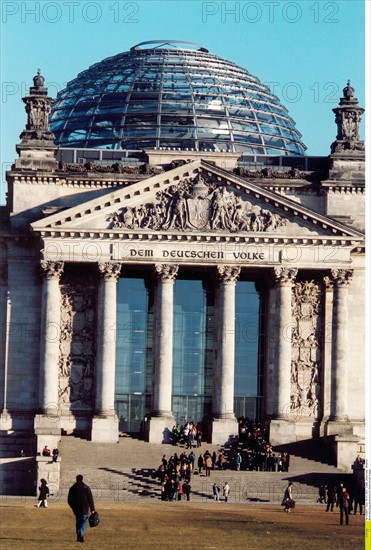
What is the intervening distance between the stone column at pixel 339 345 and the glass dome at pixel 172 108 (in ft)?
55.4

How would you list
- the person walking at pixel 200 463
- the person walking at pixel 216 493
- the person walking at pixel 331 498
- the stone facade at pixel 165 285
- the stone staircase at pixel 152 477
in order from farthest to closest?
the stone facade at pixel 165 285
the person walking at pixel 200 463
the stone staircase at pixel 152 477
the person walking at pixel 216 493
the person walking at pixel 331 498

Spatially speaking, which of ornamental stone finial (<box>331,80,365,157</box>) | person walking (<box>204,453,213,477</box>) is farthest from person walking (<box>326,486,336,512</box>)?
ornamental stone finial (<box>331,80,365,157</box>)

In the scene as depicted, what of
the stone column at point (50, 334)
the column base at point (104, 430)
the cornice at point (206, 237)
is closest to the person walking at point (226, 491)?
the column base at point (104, 430)

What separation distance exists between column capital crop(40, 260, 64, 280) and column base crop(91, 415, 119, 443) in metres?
8.12

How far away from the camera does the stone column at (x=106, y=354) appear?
371 ft

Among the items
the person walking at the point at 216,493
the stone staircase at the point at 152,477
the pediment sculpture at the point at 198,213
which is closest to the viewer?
the person walking at the point at 216,493

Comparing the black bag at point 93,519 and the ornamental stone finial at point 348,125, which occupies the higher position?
the ornamental stone finial at point 348,125

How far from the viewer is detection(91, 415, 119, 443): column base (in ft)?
369

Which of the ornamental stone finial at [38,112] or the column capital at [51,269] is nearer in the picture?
the column capital at [51,269]

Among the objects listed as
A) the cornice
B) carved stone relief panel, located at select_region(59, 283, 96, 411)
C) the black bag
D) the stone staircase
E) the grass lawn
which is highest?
the cornice

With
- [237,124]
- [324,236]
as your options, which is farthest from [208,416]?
[237,124]

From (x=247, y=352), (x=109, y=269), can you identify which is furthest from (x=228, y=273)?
(x=109, y=269)

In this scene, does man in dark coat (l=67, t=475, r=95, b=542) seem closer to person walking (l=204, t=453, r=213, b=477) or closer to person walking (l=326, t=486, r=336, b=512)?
person walking (l=326, t=486, r=336, b=512)

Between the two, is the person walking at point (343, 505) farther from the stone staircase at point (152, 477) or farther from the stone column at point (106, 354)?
the stone column at point (106, 354)
